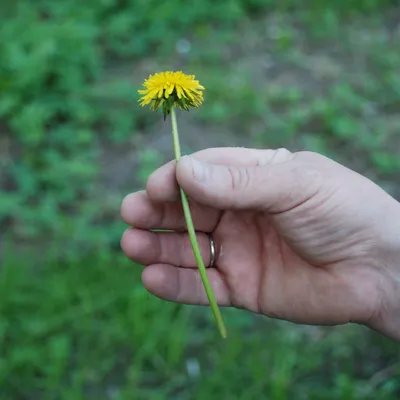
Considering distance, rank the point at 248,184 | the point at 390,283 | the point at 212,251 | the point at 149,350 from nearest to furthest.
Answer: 1. the point at 248,184
2. the point at 390,283
3. the point at 212,251
4. the point at 149,350

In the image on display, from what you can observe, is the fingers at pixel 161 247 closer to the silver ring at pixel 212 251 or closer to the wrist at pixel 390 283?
the silver ring at pixel 212 251

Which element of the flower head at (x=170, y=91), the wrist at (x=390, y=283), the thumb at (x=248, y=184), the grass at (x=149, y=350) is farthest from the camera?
the grass at (x=149, y=350)

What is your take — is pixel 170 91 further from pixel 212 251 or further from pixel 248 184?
pixel 212 251

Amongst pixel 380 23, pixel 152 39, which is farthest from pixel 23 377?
pixel 380 23

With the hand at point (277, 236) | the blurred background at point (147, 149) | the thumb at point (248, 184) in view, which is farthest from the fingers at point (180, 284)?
the blurred background at point (147, 149)

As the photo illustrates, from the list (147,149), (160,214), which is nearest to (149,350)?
(160,214)
